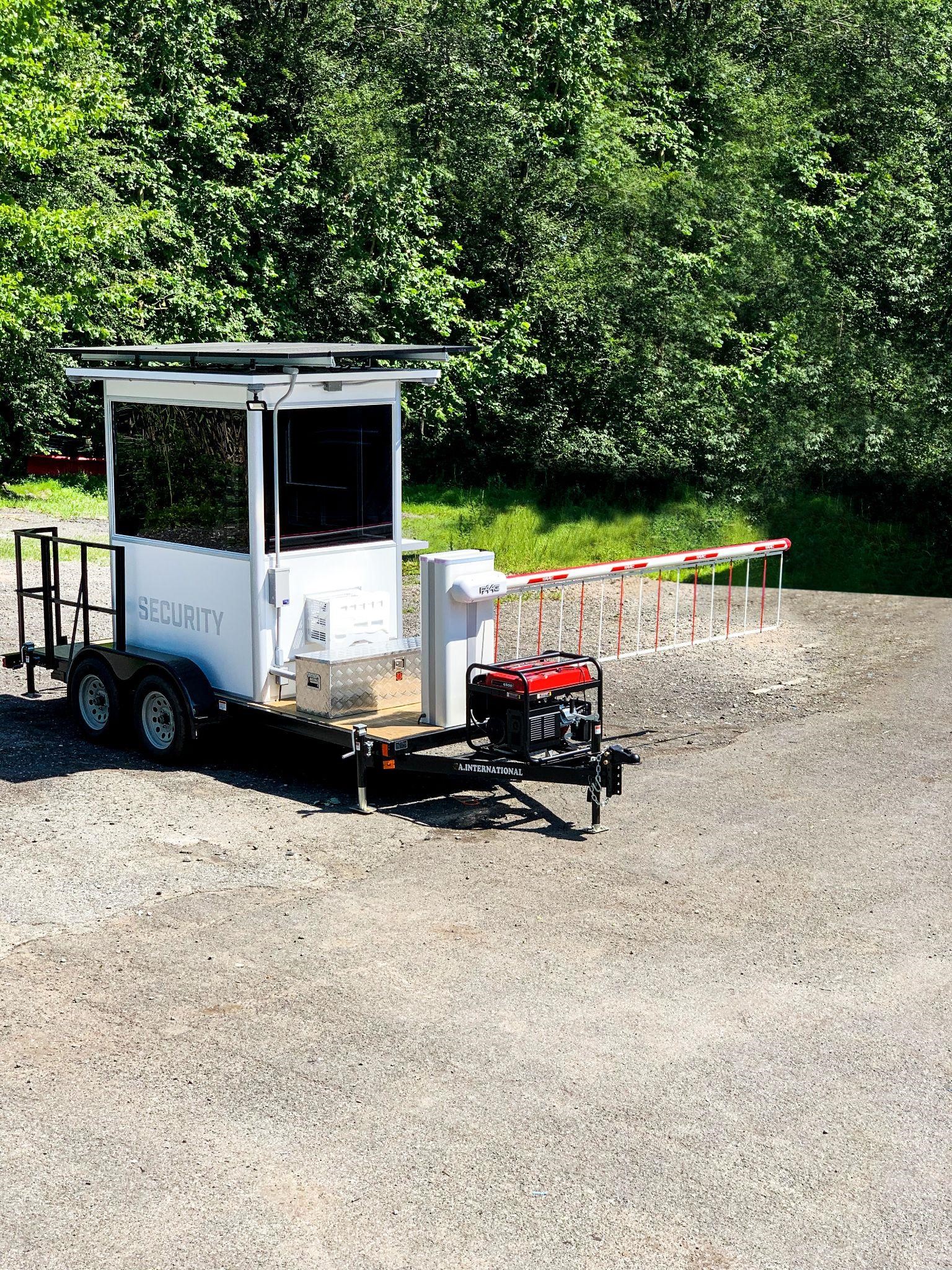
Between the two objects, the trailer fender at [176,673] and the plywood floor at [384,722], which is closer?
the plywood floor at [384,722]

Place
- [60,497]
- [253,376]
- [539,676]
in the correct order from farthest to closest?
[60,497] → [253,376] → [539,676]

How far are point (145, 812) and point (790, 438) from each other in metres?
19.0

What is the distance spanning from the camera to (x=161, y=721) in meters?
10.4

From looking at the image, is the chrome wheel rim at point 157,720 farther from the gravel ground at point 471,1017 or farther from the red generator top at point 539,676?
the red generator top at point 539,676

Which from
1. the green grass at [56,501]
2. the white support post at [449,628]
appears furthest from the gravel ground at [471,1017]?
the green grass at [56,501]

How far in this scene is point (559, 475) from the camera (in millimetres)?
28312

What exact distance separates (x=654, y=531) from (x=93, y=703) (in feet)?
47.0

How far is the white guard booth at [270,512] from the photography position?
31.0 feet

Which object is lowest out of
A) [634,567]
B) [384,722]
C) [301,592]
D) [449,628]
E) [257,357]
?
[384,722]

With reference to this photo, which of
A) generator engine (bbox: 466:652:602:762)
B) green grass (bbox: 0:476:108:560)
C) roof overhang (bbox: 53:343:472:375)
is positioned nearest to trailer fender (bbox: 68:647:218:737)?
generator engine (bbox: 466:652:602:762)

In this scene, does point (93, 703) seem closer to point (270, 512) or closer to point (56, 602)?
point (56, 602)

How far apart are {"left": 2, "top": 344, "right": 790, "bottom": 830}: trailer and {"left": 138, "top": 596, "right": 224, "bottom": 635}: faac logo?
14mm

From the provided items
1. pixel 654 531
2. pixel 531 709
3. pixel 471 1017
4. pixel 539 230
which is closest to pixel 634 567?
pixel 531 709

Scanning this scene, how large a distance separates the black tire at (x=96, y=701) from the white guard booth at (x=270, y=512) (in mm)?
463
